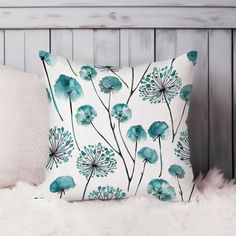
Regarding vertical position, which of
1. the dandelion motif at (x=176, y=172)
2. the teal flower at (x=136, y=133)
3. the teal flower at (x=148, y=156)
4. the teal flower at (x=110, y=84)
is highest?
the teal flower at (x=110, y=84)

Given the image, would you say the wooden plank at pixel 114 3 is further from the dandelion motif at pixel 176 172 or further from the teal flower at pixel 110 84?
the dandelion motif at pixel 176 172

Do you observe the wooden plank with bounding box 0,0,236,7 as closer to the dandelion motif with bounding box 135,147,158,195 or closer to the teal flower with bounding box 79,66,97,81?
the teal flower with bounding box 79,66,97,81

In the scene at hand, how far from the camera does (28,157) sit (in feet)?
4.25

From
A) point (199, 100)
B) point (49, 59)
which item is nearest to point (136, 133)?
point (49, 59)

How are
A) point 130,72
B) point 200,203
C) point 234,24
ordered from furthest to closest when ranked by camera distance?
point 234,24 → point 130,72 → point 200,203

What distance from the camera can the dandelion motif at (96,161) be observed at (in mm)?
1130

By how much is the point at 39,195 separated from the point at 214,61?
0.78 m

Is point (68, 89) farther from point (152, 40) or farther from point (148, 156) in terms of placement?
point (152, 40)

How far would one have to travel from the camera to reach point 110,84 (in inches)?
47.1

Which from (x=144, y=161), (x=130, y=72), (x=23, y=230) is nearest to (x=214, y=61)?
(x=130, y=72)

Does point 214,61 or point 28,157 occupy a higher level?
point 214,61

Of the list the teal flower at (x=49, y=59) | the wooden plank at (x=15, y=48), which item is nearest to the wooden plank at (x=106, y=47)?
the wooden plank at (x=15, y=48)

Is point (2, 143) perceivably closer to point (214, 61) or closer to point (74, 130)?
point (74, 130)

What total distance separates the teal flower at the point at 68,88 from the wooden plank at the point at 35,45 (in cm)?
39
